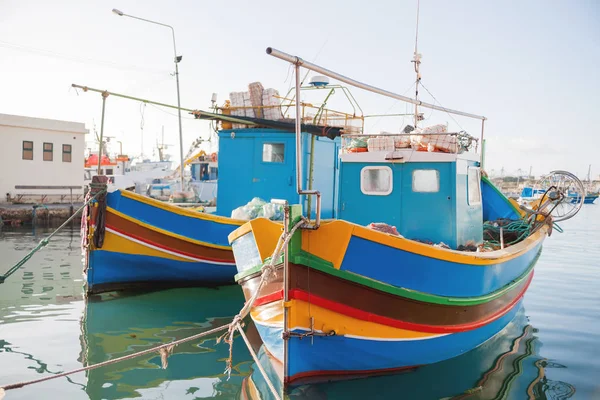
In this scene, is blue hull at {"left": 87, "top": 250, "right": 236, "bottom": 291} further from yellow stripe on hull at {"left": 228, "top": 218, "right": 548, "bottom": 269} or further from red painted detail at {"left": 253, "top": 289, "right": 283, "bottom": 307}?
red painted detail at {"left": 253, "top": 289, "right": 283, "bottom": 307}

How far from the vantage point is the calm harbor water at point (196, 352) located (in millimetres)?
6175

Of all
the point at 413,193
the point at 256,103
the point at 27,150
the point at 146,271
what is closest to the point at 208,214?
the point at 146,271

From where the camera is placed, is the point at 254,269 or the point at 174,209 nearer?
the point at 254,269

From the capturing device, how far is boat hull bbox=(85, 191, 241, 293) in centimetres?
1033

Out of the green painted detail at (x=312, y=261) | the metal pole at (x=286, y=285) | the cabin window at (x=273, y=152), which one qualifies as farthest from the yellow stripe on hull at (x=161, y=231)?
the green painted detail at (x=312, y=261)

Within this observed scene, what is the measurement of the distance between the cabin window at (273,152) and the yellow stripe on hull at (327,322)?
6576 millimetres

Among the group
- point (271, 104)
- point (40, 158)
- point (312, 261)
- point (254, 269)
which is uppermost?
point (271, 104)

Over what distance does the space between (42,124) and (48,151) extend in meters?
1.48

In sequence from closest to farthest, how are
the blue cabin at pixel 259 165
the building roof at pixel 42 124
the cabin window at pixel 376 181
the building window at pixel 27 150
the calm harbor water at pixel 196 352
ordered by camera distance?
the calm harbor water at pixel 196 352 < the cabin window at pixel 376 181 < the blue cabin at pixel 259 165 < the building roof at pixel 42 124 < the building window at pixel 27 150

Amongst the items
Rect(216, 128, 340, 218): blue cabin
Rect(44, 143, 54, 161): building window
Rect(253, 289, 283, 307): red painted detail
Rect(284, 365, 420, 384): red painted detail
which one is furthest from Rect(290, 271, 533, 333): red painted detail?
Rect(44, 143, 54, 161): building window

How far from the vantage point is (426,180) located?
7.76 m

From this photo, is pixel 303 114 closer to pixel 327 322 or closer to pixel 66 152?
pixel 327 322

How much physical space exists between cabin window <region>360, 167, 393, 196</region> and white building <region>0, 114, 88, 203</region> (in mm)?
23586

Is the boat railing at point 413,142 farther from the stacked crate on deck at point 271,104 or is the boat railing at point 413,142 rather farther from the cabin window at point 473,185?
the stacked crate on deck at point 271,104
